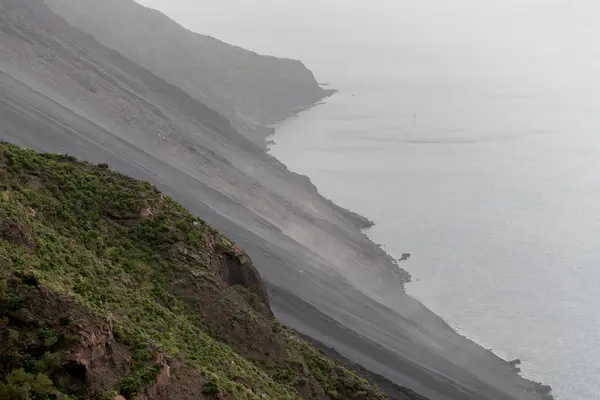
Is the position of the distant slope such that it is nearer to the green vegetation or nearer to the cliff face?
the cliff face

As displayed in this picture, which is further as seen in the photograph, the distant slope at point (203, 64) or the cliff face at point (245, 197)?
the distant slope at point (203, 64)

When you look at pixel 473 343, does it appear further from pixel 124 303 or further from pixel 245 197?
pixel 124 303

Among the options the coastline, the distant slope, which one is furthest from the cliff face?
the distant slope

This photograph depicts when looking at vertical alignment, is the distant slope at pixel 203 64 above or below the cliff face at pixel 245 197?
above

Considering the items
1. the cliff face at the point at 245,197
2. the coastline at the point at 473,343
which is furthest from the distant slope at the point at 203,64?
the coastline at the point at 473,343

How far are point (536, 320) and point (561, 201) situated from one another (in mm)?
22777

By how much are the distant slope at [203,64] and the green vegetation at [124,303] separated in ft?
192

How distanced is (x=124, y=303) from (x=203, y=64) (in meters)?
77.6

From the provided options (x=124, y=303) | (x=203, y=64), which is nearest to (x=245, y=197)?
(x=124, y=303)

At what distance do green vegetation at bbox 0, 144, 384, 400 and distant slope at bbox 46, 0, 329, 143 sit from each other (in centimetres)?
5857

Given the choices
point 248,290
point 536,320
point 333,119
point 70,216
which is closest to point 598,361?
point 536,320

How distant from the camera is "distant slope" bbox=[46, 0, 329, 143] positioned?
74.3 m

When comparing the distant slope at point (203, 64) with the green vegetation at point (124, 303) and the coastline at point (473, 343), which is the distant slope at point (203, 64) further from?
the green vegetation at point (124, 303)

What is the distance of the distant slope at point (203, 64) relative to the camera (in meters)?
74.3
